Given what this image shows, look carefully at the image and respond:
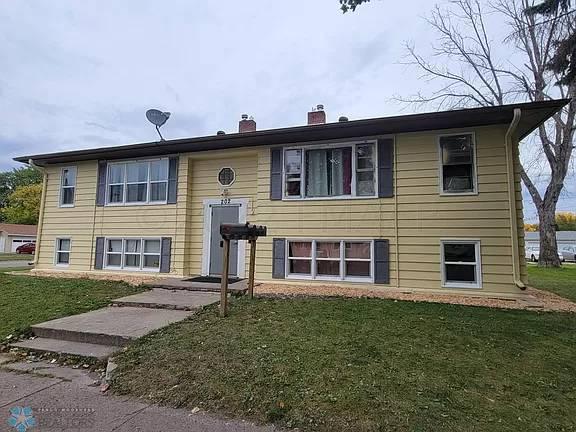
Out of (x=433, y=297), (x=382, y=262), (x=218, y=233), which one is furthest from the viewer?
(x=218, y=233)

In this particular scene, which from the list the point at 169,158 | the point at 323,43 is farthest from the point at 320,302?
the point at 323,43

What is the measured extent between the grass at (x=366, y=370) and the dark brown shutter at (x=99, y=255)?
23.3 feet

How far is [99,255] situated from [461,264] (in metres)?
10.4

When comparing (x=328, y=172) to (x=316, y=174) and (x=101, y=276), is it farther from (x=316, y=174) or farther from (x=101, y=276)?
(x=101, y=276)

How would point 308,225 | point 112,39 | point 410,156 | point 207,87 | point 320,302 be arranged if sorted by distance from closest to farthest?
point 320,302
point 410,156
point 308,225
point 112,39
point 207,87

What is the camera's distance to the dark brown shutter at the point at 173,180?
405 inches

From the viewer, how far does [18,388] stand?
3484mm

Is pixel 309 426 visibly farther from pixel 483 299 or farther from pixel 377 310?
pixel 483 299

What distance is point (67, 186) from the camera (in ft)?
38.8

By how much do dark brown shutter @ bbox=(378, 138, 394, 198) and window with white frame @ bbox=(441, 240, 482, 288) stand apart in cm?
174

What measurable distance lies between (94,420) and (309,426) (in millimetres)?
1775

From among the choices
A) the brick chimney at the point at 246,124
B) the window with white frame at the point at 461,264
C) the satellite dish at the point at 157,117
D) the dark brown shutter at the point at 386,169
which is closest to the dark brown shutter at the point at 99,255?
the satellite dish at the point at 157,117

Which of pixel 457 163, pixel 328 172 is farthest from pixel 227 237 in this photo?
pixel 457 163

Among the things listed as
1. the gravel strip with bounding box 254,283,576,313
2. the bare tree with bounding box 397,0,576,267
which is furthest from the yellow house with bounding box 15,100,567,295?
the bare tree with bounding box 397,0,576,267
